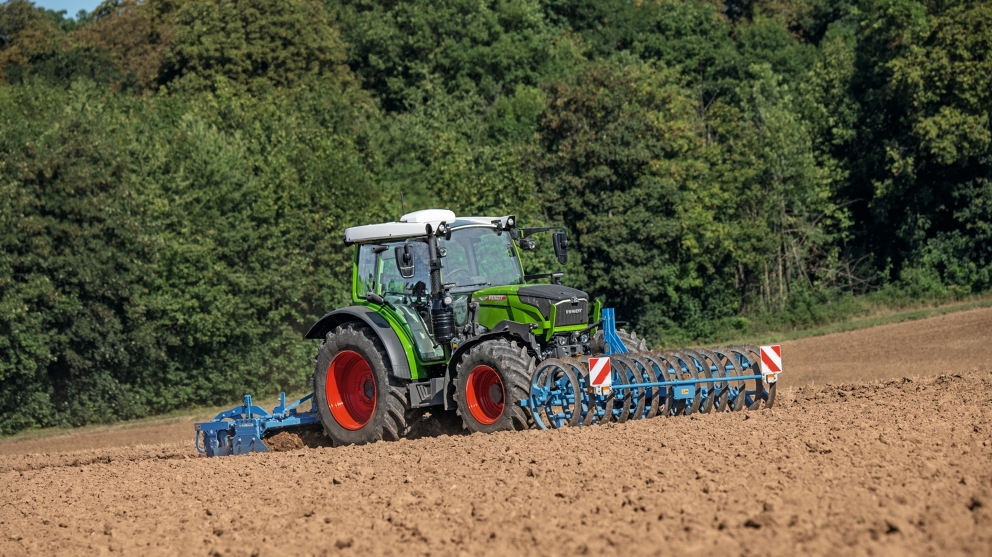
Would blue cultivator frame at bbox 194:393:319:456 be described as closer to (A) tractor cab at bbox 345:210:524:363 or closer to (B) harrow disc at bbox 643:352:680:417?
(A) tractor cab at bbox 345:210:524:363

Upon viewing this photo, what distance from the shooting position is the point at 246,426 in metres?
12.2

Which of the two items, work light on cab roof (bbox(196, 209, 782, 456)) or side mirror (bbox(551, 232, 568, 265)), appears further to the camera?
side mirror (bbox(551, 232, 568, 265))

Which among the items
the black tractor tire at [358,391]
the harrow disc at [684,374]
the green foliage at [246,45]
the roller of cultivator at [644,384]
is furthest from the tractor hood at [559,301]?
the green foliage at [246,45]

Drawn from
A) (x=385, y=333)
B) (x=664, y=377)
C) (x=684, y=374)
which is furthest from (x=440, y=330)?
(x=684, y=374)

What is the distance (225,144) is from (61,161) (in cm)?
522

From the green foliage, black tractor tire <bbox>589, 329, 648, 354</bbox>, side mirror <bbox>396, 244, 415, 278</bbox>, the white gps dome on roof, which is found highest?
the green foliage

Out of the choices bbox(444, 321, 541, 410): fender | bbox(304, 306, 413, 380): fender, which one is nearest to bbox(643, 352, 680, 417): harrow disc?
Answer: bbox(444, 321, 541, 410): fender

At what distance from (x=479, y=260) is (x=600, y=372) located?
81.5 inches

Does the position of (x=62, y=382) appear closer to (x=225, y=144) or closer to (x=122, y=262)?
(x=122, y=262)

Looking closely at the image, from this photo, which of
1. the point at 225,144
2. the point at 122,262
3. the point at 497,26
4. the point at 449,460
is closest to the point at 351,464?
the point at 449,460

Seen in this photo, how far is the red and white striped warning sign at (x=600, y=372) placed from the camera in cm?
1016

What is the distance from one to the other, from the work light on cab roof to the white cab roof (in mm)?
14

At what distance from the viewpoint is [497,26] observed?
145 ft

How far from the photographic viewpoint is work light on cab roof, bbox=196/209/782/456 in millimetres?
10469
